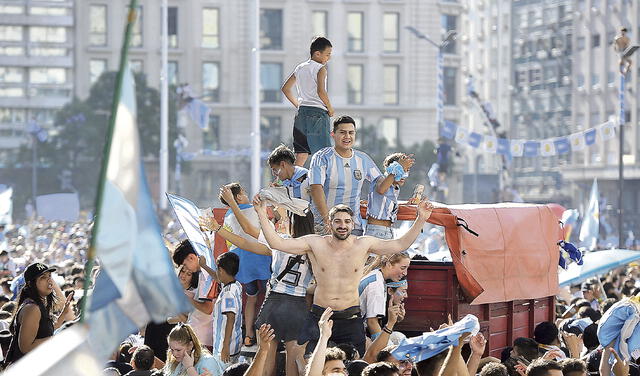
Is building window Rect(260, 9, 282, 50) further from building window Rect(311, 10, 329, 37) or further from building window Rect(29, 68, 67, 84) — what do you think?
building window Rect(29, 68, 67, 84)

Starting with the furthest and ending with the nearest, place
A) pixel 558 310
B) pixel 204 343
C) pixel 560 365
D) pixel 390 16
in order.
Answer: pixel 390 16 < pixel 558 310 < pixel 204 343 < pixel 560 365

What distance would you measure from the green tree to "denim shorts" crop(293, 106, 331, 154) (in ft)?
172

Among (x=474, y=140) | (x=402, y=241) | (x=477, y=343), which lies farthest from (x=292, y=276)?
(x=474, y=140)

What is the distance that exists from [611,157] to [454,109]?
11.5 meters

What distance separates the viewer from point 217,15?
73.1m

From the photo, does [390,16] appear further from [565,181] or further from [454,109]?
[565,181]

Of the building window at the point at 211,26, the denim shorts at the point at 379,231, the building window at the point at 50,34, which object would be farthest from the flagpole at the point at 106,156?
the building window at the point at 50,34

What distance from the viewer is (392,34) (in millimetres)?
74938

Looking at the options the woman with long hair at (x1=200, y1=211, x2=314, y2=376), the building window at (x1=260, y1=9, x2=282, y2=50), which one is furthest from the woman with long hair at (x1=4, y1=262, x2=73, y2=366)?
the building window at (x1=260, y1=9, x2=282, y2=50)

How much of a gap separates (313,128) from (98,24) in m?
63.0

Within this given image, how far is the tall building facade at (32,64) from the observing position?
7975 centimetres

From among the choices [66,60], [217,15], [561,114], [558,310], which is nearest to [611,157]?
[561,114]

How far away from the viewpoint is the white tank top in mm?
12062

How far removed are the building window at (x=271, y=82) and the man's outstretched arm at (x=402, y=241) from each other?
2502 inches
